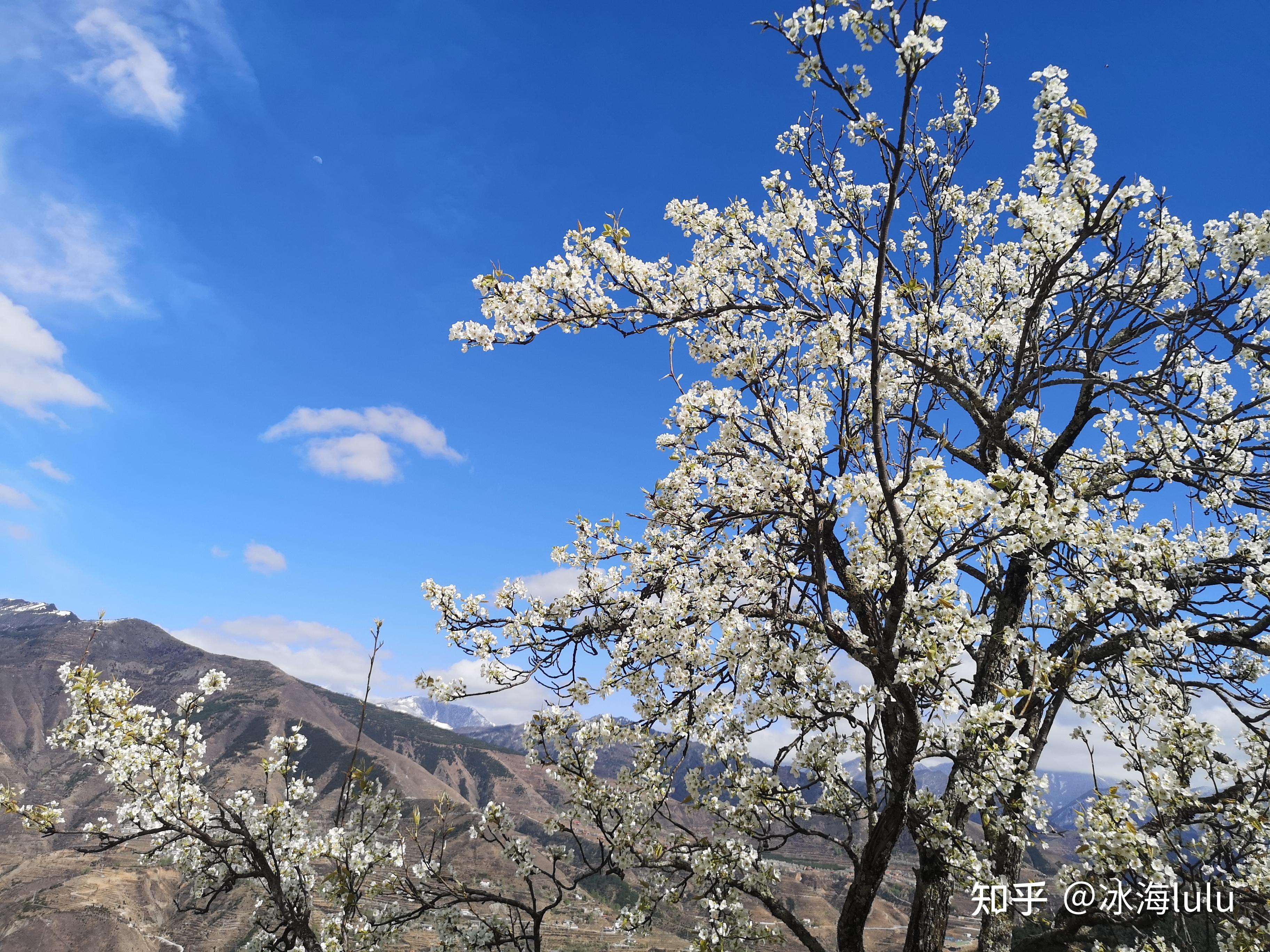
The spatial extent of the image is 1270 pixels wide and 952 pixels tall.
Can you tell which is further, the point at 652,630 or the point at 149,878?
the point at 149,878

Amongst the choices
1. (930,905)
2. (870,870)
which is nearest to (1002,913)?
(930,905)

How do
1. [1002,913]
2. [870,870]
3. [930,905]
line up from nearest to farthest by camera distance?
[870,870]
[1002,913]
[930,905]

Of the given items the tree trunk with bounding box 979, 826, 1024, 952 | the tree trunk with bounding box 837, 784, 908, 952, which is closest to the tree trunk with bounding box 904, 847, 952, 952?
the tree trunk with bounding box 979, 826, 1024, 952

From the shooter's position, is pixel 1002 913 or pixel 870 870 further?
pixel 1002 913

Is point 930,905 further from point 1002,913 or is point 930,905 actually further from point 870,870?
point 870,870

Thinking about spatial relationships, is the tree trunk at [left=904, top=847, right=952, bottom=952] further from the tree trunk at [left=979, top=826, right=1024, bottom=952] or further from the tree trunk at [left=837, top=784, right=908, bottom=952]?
the tree trunk at [left=837, top=784, right=908, bottom=952]

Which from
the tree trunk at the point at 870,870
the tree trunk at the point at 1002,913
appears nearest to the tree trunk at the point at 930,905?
the tree trunk at the point at 1002,913

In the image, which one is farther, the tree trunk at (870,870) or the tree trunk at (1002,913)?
the tree trunk at (1002,913)

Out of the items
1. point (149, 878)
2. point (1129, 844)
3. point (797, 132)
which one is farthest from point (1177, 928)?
point (149, 878)

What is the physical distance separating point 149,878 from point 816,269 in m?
175

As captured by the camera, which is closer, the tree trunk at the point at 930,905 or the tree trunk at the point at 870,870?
the tree trunk at the point at 870,870

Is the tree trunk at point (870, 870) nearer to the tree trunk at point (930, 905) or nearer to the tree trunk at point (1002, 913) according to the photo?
the tree trunk at point (930, 905)

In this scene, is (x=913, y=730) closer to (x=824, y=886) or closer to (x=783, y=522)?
(x=783, y=522)

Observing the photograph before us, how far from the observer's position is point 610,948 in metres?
108
